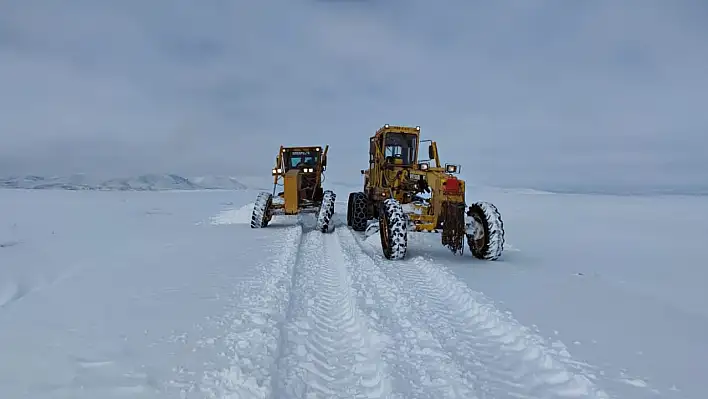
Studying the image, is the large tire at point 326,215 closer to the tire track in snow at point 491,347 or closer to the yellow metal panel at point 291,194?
the yellow metal panel at point 291,194

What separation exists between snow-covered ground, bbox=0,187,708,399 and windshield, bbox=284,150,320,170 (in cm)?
783

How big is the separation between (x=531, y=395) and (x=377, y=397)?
1.14 m

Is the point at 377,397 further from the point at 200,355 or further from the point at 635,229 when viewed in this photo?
the point at 635,229

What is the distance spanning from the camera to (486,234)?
8.11m

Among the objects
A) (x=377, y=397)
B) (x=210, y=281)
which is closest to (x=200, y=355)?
(x=377, y=397)

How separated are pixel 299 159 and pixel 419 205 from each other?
7.50 metres

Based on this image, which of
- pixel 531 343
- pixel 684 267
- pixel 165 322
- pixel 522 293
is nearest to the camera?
pixel 531 343

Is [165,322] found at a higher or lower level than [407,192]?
lower

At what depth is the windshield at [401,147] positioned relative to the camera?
37.5 ft

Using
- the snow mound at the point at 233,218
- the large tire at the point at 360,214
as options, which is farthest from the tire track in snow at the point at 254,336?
the snow mound at the point at 233,218

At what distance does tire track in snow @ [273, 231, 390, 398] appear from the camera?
3121 mm

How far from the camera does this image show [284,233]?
38.0 ft

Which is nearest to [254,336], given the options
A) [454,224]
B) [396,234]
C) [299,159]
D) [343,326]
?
[343,326]

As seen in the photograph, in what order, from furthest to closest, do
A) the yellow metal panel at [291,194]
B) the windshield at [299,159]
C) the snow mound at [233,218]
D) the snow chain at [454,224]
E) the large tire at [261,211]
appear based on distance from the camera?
the windshield at [299,159] < the snow mound at [233,218] < the yellow metal panel at [291,194] < the large tire at [261,211] < the snow chain at [454,224]
